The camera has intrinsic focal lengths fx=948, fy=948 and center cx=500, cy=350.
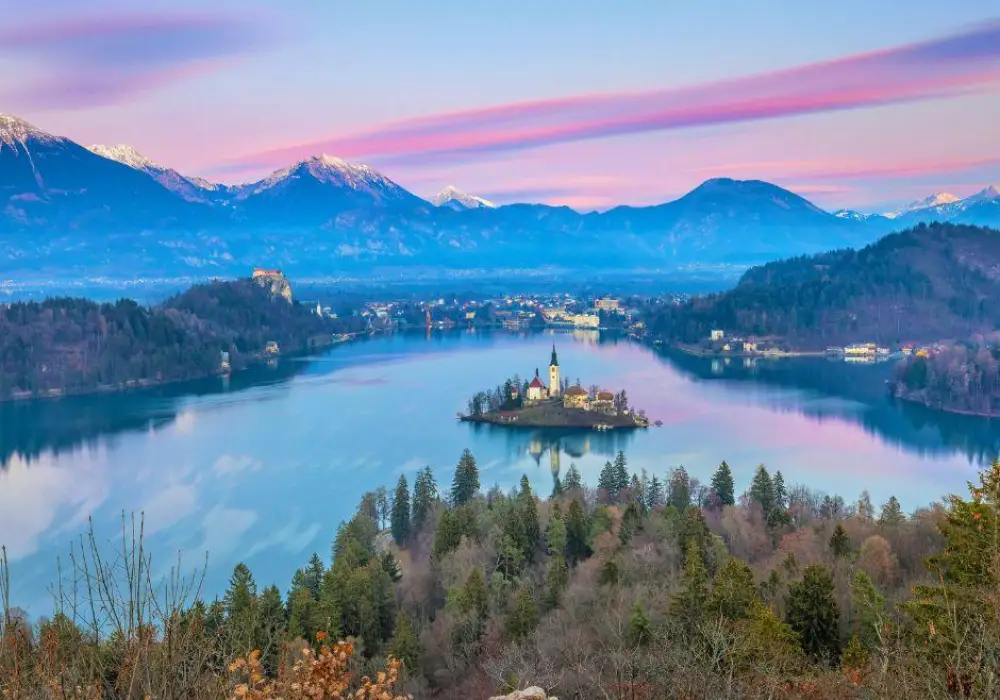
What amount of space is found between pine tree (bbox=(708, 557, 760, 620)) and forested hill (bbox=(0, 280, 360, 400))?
77.1 ft

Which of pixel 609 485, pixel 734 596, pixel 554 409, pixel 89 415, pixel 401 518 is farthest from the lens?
pixel 89 415

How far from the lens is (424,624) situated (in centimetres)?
Answer: 726

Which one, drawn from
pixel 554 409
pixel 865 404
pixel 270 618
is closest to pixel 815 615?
pixel 270 618

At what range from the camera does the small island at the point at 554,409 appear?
19.6 m

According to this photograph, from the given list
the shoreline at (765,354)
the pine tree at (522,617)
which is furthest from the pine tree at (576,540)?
the shoreline at (765,354)

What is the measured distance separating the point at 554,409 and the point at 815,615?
14.9 metres

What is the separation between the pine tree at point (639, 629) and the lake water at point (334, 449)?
18.3 ft

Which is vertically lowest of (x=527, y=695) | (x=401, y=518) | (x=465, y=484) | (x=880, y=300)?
(x=401, y=518)

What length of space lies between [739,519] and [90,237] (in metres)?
99.5

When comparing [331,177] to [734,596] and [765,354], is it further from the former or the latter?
[734,596]

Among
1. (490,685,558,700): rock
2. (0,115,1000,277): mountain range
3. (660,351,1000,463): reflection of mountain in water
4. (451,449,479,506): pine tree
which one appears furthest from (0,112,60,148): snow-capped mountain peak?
(490,685,558,700): rock

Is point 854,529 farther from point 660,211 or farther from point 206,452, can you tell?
point 660,211

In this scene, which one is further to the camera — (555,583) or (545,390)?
(545,390)

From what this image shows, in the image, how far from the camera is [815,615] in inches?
216
